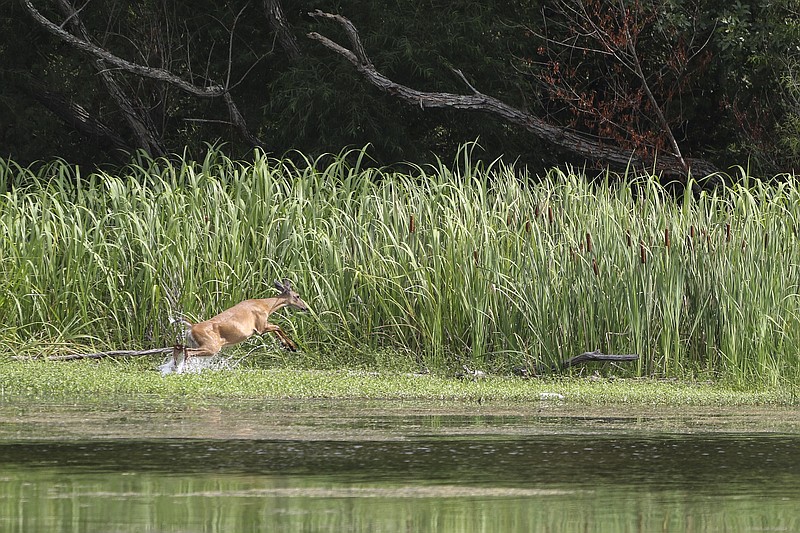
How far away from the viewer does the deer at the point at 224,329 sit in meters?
9.09

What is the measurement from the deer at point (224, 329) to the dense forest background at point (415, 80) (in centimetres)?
638

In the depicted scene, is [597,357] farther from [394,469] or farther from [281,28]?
[281,28]

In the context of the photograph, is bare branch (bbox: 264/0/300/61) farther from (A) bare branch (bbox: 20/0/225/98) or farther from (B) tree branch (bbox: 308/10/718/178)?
(B) tree branch (bbox: 308/10/718/178)

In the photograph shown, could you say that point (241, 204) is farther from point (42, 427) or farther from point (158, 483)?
point (158, 483)

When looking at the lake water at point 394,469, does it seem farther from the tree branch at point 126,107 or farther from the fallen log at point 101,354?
the tree branch at point 126,107

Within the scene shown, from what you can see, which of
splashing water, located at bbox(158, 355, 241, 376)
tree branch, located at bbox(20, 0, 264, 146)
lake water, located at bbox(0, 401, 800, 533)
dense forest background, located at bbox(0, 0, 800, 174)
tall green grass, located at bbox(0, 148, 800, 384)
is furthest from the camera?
tree branch, located at bbox(20, 0, 264, 146)

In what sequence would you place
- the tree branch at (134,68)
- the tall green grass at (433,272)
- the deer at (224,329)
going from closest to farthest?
the deer at (224,329) < the tall green grass at (433,272) < the tree branch at (134,68)

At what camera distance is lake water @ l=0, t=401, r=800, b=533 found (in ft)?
14.4

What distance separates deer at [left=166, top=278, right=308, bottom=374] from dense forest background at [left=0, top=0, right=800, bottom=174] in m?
6.38

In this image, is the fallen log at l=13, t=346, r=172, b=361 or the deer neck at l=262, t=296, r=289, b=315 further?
the fallen log at l=13, t=346, r=172, b=361

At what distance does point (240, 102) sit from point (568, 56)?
477 centimetres

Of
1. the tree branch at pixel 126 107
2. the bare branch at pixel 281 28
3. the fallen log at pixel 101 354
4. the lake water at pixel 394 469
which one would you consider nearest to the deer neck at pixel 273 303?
the fallen log at pixel 101 354

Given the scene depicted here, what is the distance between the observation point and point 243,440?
6.20 m

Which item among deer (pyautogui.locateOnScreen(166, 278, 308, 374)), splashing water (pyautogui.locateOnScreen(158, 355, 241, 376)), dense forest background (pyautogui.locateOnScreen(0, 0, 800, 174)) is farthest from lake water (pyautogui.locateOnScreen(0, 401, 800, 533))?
dense forest background (pyautogui.locateOnScreen(0, 0, 800, 174))
